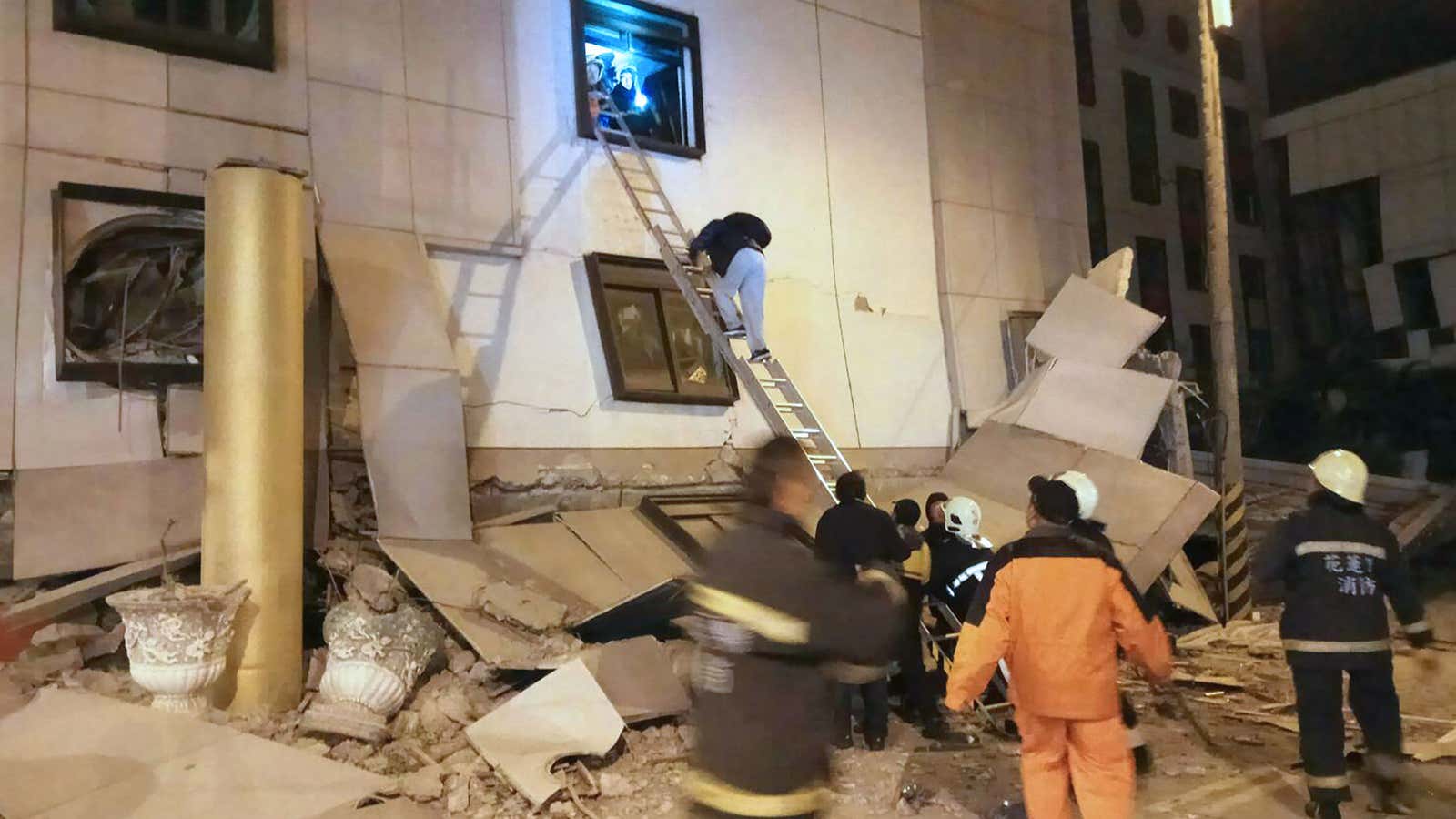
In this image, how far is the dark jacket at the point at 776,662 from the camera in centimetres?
237

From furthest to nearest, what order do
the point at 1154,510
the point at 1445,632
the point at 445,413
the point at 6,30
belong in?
the point at 1445,632
the point at 1154,510
the point at 445,413
the point at 6,30

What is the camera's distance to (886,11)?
980 centimetres

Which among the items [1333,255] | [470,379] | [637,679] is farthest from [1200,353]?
[637,679]

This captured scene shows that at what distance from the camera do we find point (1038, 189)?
1068 cm

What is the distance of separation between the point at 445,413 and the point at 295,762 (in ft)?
8.93

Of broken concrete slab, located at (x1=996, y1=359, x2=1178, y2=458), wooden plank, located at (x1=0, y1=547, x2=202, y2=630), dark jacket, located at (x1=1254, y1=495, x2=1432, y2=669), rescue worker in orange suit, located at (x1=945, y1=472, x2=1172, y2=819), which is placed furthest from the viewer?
broken concrete slab, located at (x1=996, y1=359, x2=1178, y2=458)

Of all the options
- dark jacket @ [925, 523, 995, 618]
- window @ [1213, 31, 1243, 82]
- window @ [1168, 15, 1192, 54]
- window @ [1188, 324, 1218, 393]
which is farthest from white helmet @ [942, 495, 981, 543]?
window @ [1213, 31, 1243, 82]

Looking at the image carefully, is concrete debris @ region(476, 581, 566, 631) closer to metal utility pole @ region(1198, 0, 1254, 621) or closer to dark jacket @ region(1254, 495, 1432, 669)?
dark jacket @ region(1254, 495, 1432, 669)

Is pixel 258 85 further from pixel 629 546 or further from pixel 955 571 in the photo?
pixel 955 571

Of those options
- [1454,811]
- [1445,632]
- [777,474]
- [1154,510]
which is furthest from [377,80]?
[1445,632]

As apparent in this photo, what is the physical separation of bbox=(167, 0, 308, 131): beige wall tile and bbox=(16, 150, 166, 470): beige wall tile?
2.59ft

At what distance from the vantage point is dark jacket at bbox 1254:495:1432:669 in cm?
405

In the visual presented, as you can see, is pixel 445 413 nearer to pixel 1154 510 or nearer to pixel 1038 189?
pixel 1154 510

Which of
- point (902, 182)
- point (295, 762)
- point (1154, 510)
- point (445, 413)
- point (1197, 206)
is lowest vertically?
point (295, 762)
